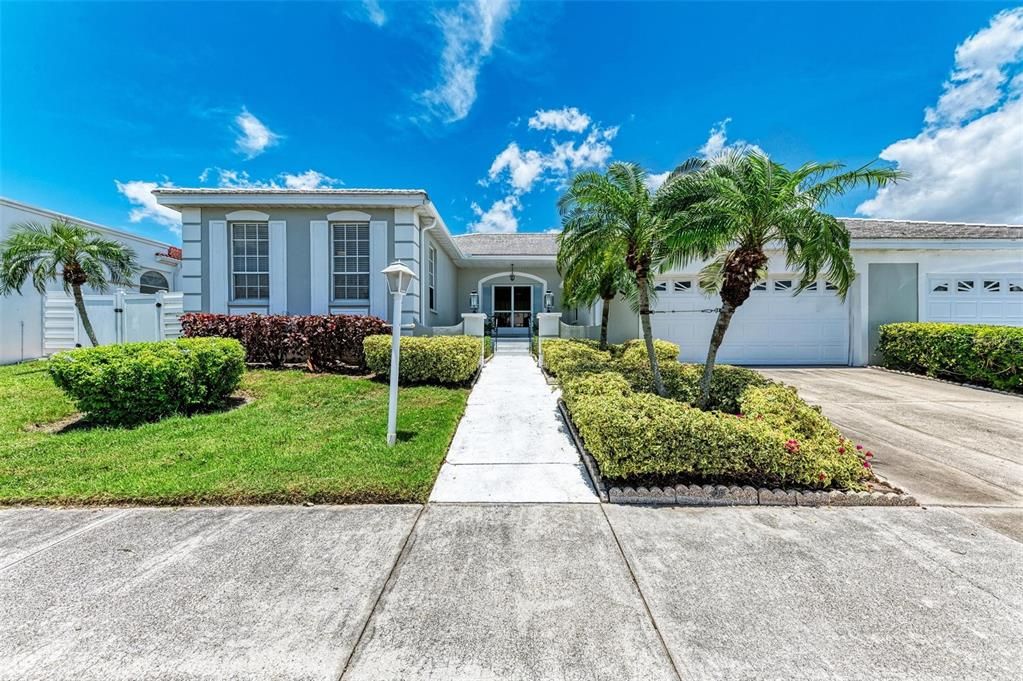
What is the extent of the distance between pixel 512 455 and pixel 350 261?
7.79 metres

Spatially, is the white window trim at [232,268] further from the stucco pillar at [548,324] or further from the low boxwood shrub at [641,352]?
the low boxwood shrub at [641,352]

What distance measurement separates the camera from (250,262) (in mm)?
10406

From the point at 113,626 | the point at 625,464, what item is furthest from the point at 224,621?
the point at 625,464

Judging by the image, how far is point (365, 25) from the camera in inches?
364

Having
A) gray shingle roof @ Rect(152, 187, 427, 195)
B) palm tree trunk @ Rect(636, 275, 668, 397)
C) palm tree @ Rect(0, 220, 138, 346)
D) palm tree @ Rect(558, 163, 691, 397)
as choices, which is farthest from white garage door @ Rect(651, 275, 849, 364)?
palm tree @ Rect(0, 220, 138, 346)

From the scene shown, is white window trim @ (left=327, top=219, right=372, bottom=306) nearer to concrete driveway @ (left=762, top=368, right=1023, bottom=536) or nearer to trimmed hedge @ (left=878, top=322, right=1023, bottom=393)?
concrete driveway @ (left=762, top=368, right=1023, bottom=536)

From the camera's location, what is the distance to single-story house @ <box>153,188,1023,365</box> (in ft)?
33.0

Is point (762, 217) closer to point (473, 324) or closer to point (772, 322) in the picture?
point (473, 324)

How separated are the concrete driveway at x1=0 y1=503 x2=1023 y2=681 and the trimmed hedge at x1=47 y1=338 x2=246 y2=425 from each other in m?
2.52

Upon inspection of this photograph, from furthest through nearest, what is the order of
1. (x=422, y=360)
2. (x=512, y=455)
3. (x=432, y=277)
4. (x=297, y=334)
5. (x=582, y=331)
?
1. (x=582, y=331)
2. (x=432, y=277)
3. (x=297, y=334)
4. (x=422, y=360)
5. (x=512, y=455)

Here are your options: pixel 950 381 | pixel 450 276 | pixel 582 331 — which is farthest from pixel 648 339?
pixel 450 276

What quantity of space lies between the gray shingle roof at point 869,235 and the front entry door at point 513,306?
1.50 m

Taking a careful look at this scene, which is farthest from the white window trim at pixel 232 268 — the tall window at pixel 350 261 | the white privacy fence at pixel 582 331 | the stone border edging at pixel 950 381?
the stone border edging at pixel 950 381

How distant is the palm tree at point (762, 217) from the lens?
5.03 meters
